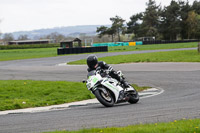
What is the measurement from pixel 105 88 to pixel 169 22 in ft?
313

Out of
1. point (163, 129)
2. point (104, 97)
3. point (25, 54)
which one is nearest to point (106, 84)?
point (104, 97)

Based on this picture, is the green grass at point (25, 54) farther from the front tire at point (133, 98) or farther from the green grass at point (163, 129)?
the green grass at point (163, 129)

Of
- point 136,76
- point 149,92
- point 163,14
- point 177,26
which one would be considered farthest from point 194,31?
point 149,92

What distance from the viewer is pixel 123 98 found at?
35.2ft

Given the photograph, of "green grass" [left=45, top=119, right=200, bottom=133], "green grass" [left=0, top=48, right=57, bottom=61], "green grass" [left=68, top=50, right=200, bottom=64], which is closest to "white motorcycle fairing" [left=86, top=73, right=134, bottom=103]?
"green grass" [left=45, top=119, right=200, bottom=133]

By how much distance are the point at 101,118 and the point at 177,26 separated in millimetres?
93872

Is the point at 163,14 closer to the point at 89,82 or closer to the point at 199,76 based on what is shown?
the point at 199,76

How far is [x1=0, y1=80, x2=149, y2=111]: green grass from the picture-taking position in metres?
12.4

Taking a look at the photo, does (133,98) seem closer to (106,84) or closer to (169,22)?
(106,84)

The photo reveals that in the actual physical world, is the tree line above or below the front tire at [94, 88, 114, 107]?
above

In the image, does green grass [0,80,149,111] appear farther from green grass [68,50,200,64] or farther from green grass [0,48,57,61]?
green grass [0,48,57,61]

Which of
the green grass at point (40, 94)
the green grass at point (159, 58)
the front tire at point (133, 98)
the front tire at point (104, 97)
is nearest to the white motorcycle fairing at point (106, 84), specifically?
the front tire at point (104, 97)

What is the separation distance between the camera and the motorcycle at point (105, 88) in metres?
10.1

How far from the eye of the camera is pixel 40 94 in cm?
1422
